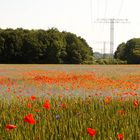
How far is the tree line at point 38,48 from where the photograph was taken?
86438 millimetres

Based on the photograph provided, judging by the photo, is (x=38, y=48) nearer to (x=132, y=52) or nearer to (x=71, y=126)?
(x=132, y=52)

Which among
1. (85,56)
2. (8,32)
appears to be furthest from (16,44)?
(85,56)

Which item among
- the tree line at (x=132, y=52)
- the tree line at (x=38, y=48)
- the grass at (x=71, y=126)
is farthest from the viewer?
the tree line at (x=132, y=52)

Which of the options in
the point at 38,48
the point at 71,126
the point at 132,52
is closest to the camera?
the point at 71,126

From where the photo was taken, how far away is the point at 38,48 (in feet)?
291

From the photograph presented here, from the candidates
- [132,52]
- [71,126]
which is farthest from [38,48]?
[71,126]


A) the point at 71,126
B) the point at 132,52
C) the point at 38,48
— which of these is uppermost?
the point at 38,48

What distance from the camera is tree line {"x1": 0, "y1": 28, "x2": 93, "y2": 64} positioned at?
86.4 meters

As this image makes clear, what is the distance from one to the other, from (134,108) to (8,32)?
83342 mm

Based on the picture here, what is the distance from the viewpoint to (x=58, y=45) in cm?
9075

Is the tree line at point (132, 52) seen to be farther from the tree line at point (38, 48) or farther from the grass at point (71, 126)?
the grass at point (71, 126)

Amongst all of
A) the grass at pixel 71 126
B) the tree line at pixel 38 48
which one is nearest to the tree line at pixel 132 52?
the tree line at pixel 38 48

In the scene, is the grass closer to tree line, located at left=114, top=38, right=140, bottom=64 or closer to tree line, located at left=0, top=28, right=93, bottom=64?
tree line, located at left=0, top=28, right=93, bottom=64

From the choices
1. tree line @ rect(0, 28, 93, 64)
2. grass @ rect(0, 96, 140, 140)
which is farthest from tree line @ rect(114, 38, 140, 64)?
grass @ rect(0, 96, 140, 140)
